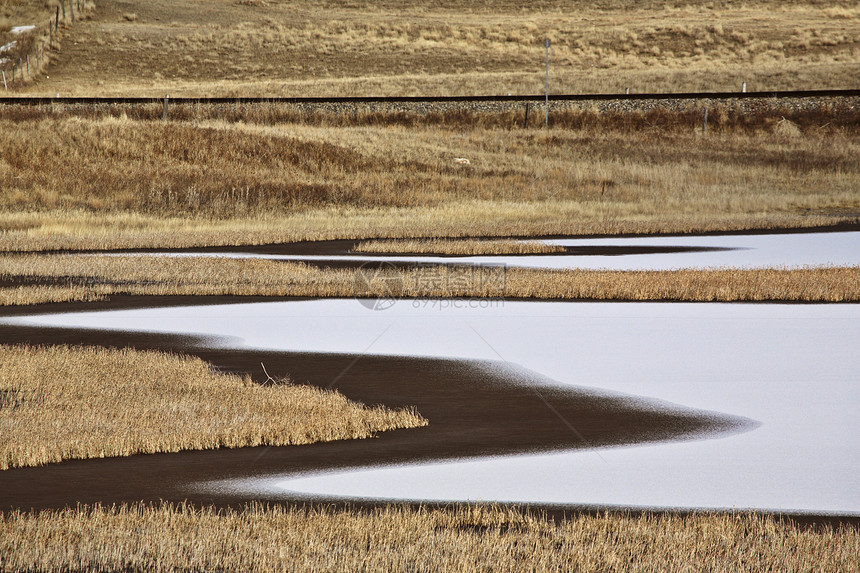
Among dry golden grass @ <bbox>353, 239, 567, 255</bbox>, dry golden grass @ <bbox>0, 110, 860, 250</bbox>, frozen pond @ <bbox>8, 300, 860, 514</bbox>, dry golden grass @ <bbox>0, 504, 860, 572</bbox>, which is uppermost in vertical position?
dry golden grass @ <bbox>0, 504, 860, 572</bbox>

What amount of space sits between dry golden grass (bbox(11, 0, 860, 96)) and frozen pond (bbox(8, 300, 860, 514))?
5239cm

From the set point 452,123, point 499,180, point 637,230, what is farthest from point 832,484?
point 452,123

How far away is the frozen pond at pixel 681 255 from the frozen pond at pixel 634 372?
5.36 m

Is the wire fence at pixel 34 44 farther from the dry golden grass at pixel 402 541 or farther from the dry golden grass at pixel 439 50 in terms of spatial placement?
the dry golden grass at pixel 402 541

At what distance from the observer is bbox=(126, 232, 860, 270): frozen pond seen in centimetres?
2417

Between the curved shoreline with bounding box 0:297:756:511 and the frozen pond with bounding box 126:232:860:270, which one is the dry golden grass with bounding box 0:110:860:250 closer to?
the frozen pond with bounding box 126:232:860:270

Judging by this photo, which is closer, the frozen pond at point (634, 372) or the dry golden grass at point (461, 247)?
the frozen pond at point (634, 372)

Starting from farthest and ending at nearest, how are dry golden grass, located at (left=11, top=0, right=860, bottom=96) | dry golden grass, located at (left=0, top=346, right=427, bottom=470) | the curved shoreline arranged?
dry golden grass, located at (left=11, top=0, right=860, bottom=96) < dry golden grass, located at (left=0, top=346, right=427, bottom=470) < the curved shoreline

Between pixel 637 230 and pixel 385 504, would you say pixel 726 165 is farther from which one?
pixel 385 504

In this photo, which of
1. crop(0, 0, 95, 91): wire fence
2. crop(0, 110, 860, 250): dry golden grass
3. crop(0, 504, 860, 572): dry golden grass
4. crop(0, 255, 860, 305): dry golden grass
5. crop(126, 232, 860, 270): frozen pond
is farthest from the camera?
crop(0, 0, 95, 91): wire fence

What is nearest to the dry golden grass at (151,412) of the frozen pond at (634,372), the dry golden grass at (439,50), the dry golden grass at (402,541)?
the frozen pond at (634,372)

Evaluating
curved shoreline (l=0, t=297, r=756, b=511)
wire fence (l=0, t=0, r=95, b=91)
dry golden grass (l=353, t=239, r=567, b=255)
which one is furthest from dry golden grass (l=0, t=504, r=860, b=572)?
wire fence (l=0, t=0, r=95, b=91)

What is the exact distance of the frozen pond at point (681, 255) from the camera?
952 inches

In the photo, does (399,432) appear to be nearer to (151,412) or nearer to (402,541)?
(151,412)
